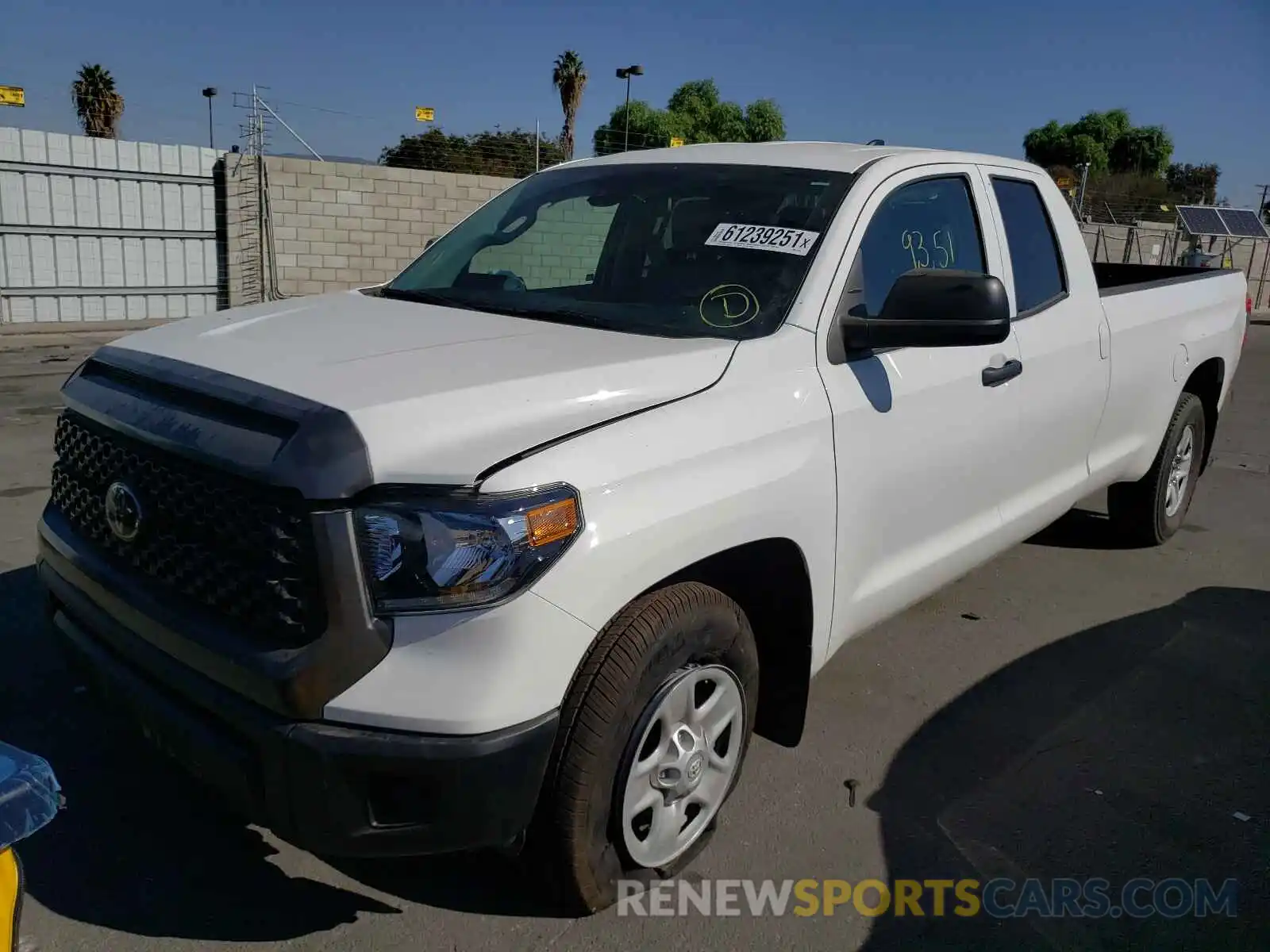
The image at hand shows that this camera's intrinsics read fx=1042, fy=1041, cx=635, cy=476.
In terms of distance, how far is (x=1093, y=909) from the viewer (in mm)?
2674

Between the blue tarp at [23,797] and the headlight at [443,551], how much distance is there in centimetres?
66

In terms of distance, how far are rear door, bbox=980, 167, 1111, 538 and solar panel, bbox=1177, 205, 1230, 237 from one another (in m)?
16.6

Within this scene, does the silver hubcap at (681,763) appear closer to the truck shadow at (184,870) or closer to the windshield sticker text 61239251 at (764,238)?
the truck shadow at (184,870)

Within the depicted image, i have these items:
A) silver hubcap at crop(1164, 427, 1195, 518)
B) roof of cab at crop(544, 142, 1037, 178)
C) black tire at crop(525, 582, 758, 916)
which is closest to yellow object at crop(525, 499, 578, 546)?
black tire at crop(525, 582, 758, 916)

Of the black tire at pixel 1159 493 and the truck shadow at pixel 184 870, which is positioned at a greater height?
the black tire at pixel 1159 493

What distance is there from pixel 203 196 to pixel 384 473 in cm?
1459

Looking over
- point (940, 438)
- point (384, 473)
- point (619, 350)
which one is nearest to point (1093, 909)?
point (940, 438)

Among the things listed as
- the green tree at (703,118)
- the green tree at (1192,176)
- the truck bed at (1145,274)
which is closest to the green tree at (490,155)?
the truck bed at (1145,274)

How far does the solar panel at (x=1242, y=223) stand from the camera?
1804cm

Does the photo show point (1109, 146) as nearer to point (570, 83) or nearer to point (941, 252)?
point (570, 83)

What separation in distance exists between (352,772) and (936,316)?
189 cm

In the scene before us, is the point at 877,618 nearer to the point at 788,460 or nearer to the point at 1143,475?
the point at 788,460

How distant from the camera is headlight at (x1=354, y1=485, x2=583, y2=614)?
77.7 inches

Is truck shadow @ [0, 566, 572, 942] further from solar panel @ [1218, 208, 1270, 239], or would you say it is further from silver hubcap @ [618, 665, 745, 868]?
solar panel @ [1218, 208, 1270, 239]
